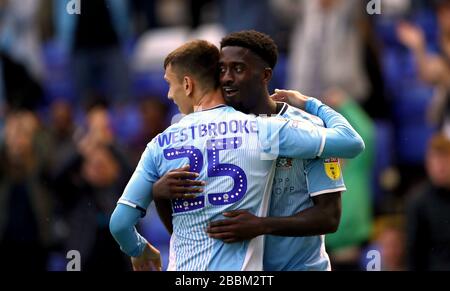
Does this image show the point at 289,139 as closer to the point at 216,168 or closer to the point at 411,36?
the point at 216,168

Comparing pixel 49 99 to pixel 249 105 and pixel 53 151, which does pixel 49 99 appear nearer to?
pixel 53 151

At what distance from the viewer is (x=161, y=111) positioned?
9141 millimetres

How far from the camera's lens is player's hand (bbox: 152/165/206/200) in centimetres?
489

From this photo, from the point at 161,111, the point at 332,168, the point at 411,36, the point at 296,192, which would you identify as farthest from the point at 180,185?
the point at 411,36

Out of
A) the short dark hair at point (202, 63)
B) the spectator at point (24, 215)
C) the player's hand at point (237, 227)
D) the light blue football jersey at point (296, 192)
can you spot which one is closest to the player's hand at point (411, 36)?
the spectator at point (24, 215)

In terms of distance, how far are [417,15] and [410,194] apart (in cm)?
208

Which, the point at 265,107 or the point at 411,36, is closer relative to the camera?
the point at 265,107

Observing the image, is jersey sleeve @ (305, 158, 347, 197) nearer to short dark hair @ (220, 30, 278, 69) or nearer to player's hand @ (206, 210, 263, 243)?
player's hand @ (206, 210, 263, 243)

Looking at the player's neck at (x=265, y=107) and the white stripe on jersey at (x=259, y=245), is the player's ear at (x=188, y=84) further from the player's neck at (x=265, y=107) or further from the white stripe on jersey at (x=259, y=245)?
the white stripe on jersey at (x=259, y=245)

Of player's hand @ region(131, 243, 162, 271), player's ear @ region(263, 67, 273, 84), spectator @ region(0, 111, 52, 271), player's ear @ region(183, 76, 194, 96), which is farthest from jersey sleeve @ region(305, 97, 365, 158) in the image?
spectator @ region(0, 111, 52, 271)

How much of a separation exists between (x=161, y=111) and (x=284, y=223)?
4.30 meters

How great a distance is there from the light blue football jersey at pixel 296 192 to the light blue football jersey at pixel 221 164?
0.28 feet

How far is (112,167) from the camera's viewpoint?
7961mm
